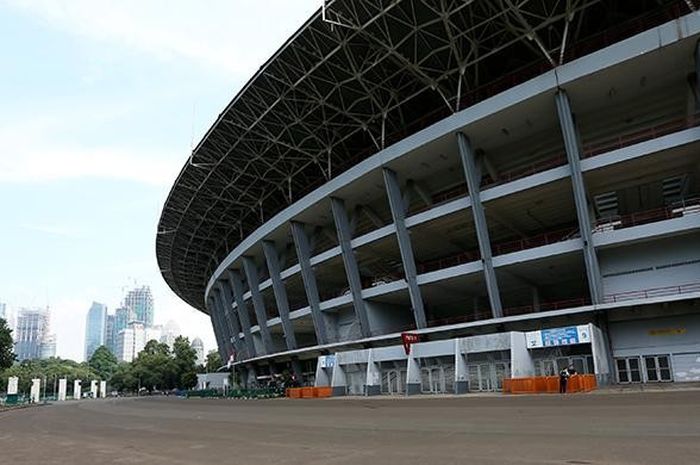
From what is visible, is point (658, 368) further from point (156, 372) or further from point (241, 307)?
point (156, 372)

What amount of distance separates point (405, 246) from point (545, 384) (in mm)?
13741

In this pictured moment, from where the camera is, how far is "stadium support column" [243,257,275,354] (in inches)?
2226

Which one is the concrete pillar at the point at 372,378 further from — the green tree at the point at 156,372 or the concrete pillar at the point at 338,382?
the green tree at the point at 156,372

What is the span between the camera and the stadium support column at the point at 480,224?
34.3 metres

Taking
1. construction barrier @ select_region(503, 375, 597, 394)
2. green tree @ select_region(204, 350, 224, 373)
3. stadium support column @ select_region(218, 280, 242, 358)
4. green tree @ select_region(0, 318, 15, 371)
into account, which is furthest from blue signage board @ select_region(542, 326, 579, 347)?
green tree @ select_region(204, 350, 224, 373)

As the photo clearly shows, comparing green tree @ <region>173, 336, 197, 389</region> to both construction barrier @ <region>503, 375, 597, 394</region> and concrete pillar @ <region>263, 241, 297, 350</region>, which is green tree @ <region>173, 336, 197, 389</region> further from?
construction barrier @ <region>503, 375, 597, 394</region>

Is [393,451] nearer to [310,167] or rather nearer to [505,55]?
[505,55]

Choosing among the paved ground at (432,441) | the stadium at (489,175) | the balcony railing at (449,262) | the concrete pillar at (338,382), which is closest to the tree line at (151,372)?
the concrete pillar at (338,382)

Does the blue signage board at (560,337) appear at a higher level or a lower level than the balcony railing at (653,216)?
lower

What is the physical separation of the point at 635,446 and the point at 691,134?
951 inches

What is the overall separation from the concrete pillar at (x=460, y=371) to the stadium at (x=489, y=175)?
0.12 meters

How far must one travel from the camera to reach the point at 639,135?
34.4m

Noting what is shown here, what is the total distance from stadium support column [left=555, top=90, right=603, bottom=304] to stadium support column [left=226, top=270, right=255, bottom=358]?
4018cm

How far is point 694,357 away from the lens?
30.5 meters
